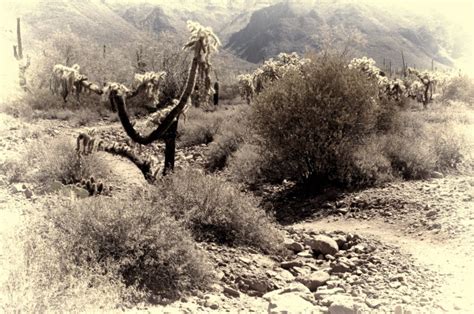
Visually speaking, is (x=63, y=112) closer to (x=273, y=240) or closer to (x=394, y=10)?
(x=273, y=240)

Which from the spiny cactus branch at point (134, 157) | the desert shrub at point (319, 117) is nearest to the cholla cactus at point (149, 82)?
the spiny cactus branch at point (134, 157)

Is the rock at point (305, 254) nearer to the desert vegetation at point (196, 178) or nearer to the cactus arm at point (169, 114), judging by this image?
the desert vegetation at point (196, 178)

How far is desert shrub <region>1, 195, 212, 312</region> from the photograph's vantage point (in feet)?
16.1

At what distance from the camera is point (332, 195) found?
1203 cm

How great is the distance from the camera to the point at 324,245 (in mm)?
8195

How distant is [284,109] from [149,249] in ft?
23.6

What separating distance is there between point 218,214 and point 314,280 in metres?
1.84

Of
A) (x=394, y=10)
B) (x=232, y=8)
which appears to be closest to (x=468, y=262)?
(x=394, y=10)

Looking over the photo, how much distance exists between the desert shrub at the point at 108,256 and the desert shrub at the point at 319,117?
641 centimetres

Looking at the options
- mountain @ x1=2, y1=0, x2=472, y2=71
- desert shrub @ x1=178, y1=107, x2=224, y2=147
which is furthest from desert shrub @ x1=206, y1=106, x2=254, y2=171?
mountain @ x1=2, y1=0, x2=472, y2=71

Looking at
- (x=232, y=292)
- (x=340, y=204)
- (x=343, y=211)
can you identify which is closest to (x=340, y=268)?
(x=232, y=292)

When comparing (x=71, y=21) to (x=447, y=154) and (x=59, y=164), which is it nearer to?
(x=59, y=164)

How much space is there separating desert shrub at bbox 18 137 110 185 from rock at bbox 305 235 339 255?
6.31 m

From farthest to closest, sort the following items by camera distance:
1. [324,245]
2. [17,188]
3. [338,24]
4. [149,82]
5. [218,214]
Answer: [338,24], [149,82], [17,188], [324,245], [218,214]
